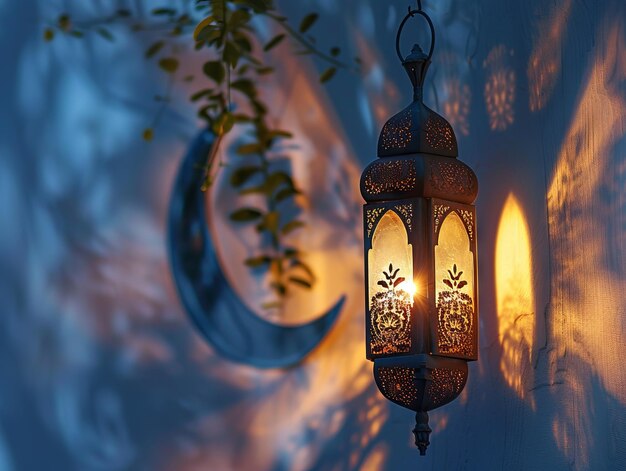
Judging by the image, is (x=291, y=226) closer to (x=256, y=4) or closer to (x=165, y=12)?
(x=256, y=4)

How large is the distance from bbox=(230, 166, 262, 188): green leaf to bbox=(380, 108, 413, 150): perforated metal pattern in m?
0.75

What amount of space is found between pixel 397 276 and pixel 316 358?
703 mm

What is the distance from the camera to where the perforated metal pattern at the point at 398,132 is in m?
2.21

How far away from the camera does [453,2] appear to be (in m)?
2.64

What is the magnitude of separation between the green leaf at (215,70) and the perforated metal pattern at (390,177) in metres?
0.82

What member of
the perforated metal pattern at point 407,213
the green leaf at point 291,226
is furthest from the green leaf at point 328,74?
the perforated metal pattern at point 407,213

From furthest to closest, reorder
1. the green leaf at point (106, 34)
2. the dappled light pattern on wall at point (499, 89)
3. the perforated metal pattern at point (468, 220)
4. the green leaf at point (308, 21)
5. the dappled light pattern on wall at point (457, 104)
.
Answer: the green leaf at point (106, 34)
the green leaf at point (308, 21)
the dappled light pattern on wall at point (457, 104)
the dappled light pattern on wall at point (499, 89)
the perforated metal pattern at point (468, 220)

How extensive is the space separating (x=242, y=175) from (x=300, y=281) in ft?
1.03

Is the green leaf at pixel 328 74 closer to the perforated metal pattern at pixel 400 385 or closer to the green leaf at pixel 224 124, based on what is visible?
the green leaf at pixel 224 124

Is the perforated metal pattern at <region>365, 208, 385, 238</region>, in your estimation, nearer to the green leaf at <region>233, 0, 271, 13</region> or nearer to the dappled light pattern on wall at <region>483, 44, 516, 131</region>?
the dappled light pattern on wall at <region>483, 44, 516, 131</region>

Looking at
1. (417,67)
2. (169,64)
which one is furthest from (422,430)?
(169,64)

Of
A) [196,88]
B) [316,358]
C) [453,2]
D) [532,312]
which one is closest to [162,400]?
[316,358]

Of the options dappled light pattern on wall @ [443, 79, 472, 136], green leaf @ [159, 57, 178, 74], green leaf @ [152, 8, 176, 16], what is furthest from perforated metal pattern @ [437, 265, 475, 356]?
green leaf @ [152, 8, 176, 16]

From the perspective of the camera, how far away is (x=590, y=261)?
223cm
